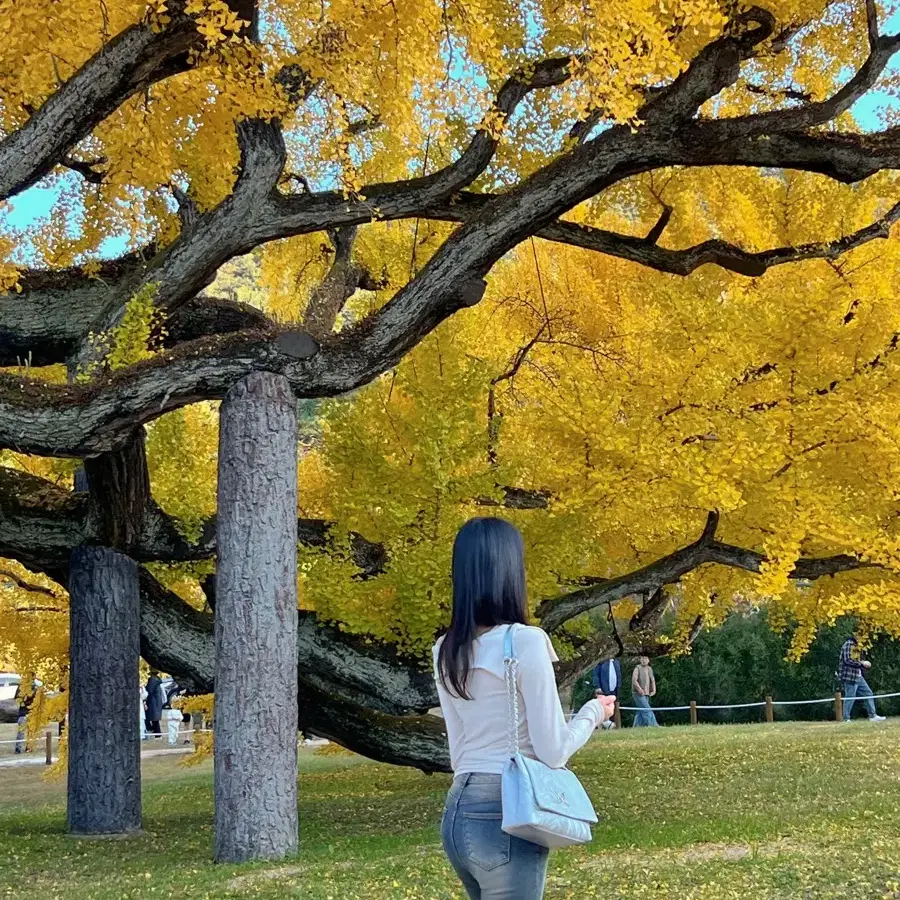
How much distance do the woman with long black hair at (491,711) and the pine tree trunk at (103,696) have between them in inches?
285

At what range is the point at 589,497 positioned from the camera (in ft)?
30.1

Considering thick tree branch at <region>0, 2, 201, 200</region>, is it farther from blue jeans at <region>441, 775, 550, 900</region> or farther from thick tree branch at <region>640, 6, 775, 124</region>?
blue jeans at <region>441, 775, 550, 900</region>

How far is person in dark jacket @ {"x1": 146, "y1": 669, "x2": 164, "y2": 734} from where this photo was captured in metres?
23.9

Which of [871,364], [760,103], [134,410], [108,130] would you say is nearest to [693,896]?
[134,410]

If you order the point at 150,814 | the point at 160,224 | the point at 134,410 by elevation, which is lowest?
the point at 150,814

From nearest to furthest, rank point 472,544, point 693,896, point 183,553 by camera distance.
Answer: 1. point 472,544
2. point 693,896
3. point 183,553

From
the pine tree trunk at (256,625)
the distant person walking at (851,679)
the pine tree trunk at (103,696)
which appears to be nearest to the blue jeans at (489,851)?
the pine tree trunk at (256,625)

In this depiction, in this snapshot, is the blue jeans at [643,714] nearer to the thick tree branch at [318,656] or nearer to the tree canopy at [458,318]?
the tree canopy at [458,318]

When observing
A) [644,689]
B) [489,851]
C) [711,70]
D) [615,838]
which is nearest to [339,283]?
[711,70]

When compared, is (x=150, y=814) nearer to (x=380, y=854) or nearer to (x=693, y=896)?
(x=380, y=854)

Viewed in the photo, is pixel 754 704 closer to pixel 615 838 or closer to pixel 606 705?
pixel 615 838

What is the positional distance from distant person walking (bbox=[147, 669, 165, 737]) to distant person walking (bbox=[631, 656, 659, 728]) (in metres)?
10.5

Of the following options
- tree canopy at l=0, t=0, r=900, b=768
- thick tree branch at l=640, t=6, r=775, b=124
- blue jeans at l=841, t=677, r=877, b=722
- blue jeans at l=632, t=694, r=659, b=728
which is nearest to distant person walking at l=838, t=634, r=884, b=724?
blue jeans at l=841, t=677, r=877, b=722

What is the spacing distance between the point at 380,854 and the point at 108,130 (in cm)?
622
